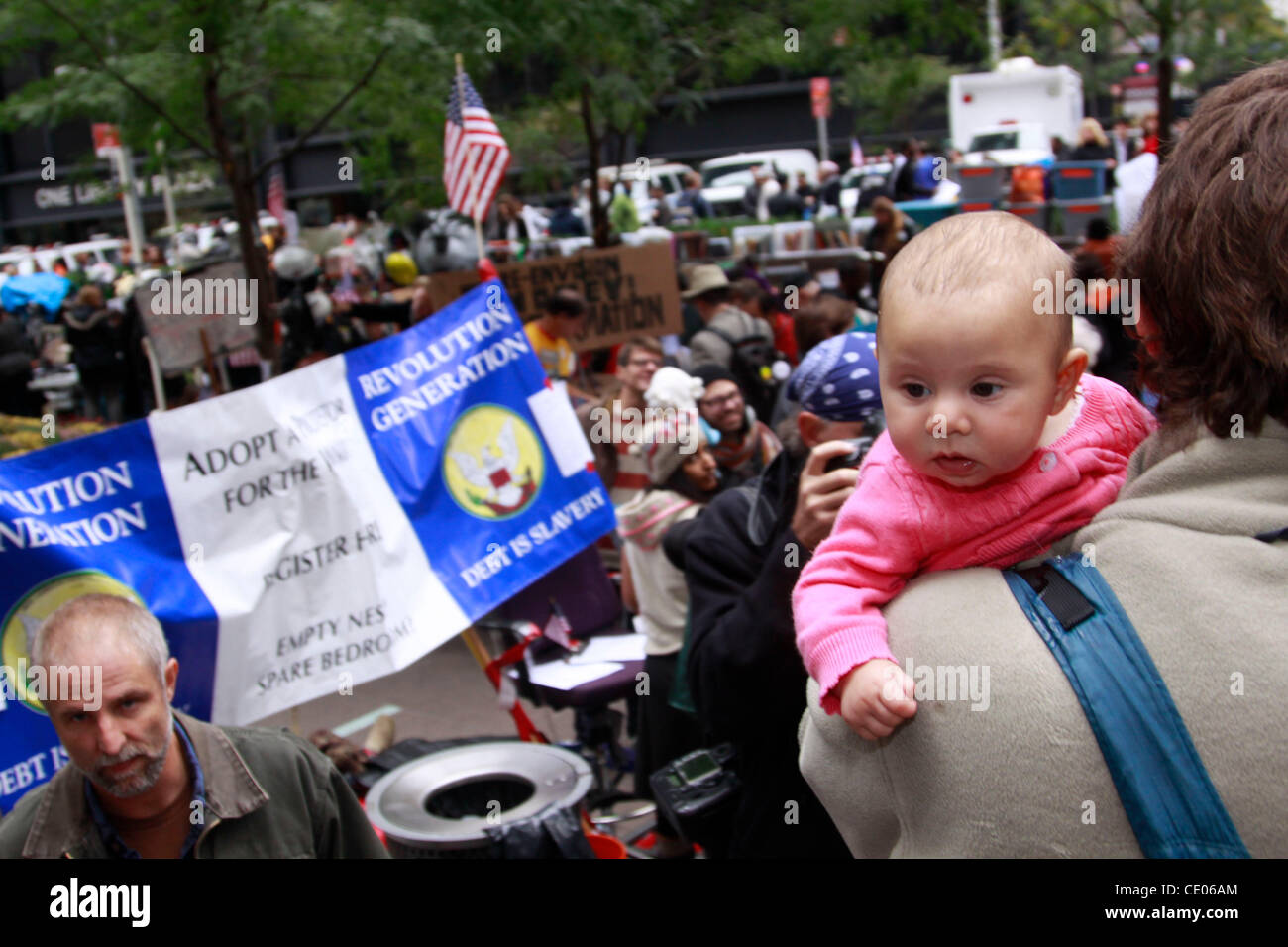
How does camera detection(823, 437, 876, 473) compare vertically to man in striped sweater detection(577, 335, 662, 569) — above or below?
above

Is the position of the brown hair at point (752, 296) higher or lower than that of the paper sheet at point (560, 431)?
higher

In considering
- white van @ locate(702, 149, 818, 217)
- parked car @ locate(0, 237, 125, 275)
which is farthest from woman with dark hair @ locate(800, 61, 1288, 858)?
parked car @ locate(0, 237, 125, 275)

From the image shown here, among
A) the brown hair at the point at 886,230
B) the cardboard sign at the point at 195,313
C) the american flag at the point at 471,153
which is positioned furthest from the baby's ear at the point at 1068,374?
the brown hair at the point at 886,230

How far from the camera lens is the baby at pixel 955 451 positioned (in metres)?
1.41

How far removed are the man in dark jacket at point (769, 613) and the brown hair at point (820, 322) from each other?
3362mm

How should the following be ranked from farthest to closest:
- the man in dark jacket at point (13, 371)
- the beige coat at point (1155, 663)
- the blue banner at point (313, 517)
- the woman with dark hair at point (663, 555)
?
the man in dark jacket at point (13, 371), the woman with dark hair at point (663, 555), the blue banner at point (313, 517), the beige coat at point (1155, 663)

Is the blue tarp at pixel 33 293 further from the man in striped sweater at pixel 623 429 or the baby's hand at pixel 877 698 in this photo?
the baby's hand at pixel 877 698

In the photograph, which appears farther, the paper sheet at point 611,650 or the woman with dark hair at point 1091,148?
the woman with dark hair at point 1091,148

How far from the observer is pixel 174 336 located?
27.9 ft

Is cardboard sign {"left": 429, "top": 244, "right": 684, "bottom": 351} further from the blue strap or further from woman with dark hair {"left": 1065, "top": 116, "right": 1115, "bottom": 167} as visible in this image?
woman with dark hair {"left": 1065, "top": 116, "right": 1115, "bottom": 167}

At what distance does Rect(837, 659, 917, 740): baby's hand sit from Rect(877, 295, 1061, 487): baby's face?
10.2 inches

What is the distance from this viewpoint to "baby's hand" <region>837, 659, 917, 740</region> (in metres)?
1.35

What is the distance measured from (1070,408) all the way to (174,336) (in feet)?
25.9

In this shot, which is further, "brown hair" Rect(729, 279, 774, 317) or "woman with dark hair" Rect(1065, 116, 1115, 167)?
"woman with dark hair" Rect(1065, 116, 1115, 167)
